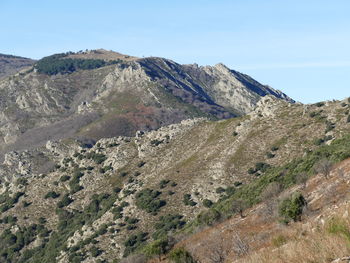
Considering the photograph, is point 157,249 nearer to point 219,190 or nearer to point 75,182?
point 219,190

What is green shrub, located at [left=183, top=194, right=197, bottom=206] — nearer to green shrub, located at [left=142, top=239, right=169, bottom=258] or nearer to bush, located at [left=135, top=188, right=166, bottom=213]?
bush, located at [left=135, top=188, right=166, bottom=213]

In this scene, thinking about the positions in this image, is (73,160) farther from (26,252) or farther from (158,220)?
(158,220)

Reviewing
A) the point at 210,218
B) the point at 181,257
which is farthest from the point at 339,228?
the point at 210,218

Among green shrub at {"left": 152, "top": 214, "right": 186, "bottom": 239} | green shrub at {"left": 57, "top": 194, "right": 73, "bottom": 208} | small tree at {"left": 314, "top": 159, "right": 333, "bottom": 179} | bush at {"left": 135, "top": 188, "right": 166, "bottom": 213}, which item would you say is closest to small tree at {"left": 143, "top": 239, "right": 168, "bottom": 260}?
small tree at {"left": 314, "top": 159, "right": 333, "bottom": 179}

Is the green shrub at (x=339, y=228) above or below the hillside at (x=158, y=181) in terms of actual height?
above

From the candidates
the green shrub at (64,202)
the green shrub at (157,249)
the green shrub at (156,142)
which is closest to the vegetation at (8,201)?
the green shrub at (64,202)

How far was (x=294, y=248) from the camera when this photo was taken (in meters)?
12.3

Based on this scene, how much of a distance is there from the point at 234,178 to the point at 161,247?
44926 mm

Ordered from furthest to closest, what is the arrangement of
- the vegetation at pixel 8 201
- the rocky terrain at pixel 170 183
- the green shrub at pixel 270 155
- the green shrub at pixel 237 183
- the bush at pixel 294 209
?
the vegetation at pixel 8 201 < the green shrub at pixel 270 155 < the green shrub at pixel 237 183 < the rocky terrain at pixel 170 183 < the bush at pixel 294 209

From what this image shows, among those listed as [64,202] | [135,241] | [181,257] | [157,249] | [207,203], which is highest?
[181,257]

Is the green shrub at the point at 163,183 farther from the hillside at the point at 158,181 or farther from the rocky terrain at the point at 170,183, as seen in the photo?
the hillside at the point at 158,181

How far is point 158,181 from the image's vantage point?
105062 mm

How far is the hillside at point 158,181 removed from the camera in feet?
288

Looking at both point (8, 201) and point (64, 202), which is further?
point (8, 201)
